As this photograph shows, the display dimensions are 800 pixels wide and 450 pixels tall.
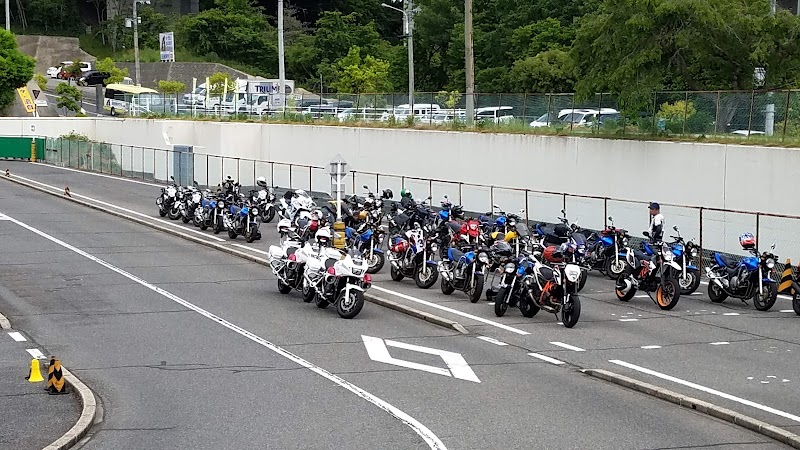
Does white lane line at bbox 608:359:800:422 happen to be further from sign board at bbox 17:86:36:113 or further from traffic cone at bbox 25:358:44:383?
A: sign board at bbox 17:86:36:113

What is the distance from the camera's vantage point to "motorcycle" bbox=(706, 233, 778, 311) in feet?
71.1

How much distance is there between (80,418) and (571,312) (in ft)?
30.8

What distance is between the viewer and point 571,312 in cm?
1984

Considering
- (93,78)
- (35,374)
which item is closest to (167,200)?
(35,374)

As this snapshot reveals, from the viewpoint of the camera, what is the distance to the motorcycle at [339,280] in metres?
20.8

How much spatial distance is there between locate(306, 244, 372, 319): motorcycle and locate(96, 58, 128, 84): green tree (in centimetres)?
7734

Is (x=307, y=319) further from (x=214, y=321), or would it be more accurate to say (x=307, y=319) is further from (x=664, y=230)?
(x=664, y=230)

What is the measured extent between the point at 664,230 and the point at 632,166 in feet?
14.8

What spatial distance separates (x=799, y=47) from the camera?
3425 centimetres

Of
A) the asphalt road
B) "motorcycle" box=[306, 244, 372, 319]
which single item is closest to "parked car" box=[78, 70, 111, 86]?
the asphalt road

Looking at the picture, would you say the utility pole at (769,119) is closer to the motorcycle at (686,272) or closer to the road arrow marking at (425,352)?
the motorcycle at (686,272)

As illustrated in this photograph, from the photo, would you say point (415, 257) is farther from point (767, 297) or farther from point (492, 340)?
point (767, 297)

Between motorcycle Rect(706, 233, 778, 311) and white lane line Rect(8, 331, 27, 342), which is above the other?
motorcycle Rect(706, 233, 778, 311)

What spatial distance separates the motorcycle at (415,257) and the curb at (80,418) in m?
10.3
